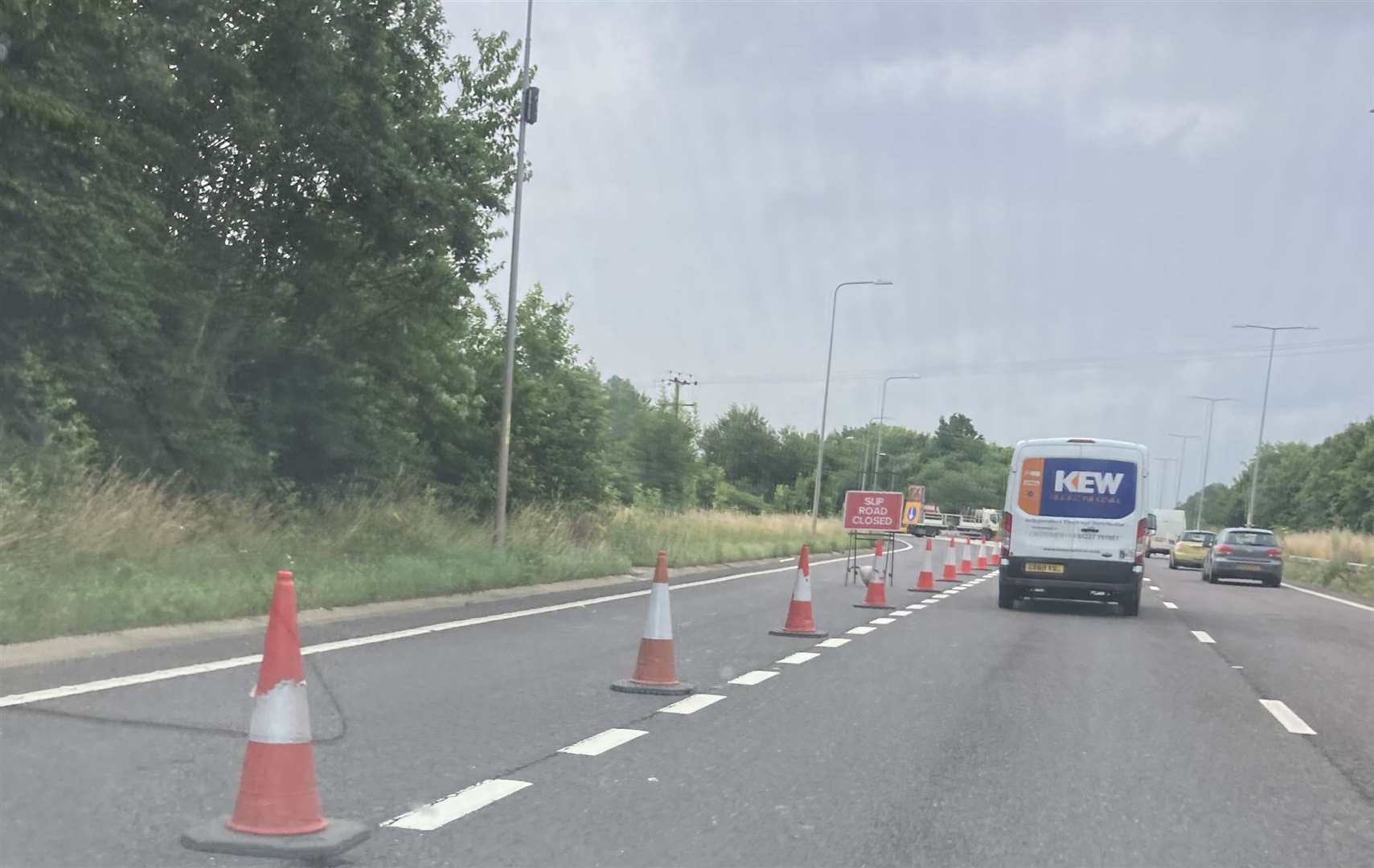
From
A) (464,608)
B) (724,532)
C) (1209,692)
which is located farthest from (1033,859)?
(724,532)

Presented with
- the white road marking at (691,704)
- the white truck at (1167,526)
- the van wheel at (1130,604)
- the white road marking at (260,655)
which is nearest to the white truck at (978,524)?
the white truck at (1167,526)

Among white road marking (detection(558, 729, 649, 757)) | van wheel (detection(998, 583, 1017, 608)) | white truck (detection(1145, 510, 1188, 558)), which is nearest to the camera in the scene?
white road marking (detection(558, 729, 649, 757))

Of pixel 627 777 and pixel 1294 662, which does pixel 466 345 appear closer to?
pixel 1294 662

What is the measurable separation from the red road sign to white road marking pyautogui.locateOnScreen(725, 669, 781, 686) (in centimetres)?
1560

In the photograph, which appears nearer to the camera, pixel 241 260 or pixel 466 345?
pixel 241 260

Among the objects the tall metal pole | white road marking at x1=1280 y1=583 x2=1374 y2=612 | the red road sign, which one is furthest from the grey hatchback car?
the tall metal pole

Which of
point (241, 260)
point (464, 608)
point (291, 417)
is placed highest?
point (241, 260)

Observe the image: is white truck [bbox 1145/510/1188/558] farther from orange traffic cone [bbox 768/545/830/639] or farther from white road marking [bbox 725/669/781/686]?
white road marking [bbox 725/669/781/686]

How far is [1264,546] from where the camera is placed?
37094mm

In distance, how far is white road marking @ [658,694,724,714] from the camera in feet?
31.3

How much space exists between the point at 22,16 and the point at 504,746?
13242mm

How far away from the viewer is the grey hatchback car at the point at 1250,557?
3703 centimetres

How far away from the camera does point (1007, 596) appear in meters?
22.0

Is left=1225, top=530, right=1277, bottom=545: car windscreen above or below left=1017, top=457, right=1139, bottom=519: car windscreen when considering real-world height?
below
